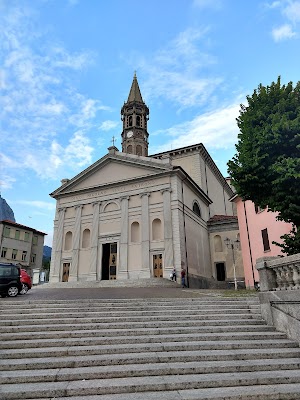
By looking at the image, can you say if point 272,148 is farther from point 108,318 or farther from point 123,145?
point 123,145

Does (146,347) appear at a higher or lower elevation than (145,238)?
lower

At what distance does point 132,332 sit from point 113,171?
24374 millimetres

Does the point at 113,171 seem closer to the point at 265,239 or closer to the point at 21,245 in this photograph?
the point at 265,239

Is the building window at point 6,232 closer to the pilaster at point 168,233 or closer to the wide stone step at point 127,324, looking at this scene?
the pilaster at point 168,233

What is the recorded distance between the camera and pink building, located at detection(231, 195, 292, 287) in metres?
20.7

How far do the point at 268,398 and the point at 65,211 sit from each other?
29.5m

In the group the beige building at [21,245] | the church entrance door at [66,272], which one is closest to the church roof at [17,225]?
the beige building at [21,245]

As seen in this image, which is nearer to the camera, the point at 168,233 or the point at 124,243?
the point at 168,233

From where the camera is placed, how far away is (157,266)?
25328 millimetres

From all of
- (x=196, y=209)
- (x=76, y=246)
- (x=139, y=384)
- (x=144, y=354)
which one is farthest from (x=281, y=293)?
(x=76, y=246)

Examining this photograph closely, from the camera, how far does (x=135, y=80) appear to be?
159ft

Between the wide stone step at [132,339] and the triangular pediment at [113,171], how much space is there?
21.2m

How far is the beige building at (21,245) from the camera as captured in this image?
42.5m

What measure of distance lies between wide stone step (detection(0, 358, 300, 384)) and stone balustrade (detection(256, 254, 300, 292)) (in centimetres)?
195
